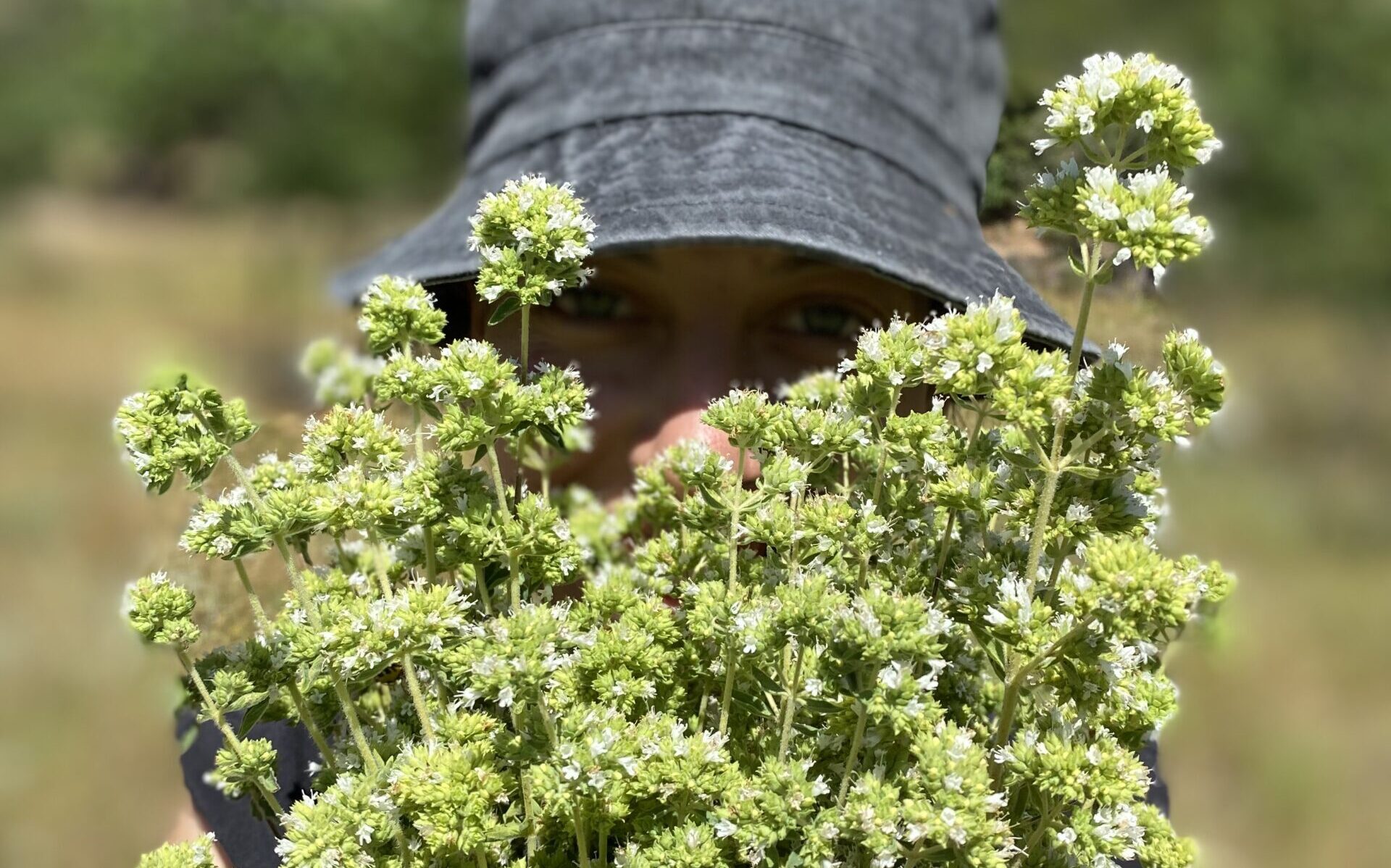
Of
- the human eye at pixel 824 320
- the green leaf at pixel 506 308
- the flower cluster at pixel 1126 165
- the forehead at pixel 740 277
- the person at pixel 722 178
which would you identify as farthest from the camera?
the human eye at pixel 824 320

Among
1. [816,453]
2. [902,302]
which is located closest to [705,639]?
[816,453]

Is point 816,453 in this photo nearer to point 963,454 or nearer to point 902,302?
point 963,454

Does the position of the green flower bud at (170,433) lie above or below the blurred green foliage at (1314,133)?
below

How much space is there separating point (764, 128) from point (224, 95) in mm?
22102

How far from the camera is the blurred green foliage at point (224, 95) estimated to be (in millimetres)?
18312

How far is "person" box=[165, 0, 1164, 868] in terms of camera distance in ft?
4.58

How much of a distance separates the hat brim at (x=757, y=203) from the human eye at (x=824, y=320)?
7.9 inches

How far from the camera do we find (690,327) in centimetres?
158

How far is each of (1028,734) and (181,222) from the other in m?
19.6

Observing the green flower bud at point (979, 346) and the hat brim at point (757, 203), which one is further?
the hat brim at point (757, 203)

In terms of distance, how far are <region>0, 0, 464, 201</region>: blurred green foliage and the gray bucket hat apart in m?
16.1

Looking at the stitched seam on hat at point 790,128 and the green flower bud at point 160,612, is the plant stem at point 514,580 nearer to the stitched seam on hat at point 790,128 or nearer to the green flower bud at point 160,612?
the green flower bud at point 160,612

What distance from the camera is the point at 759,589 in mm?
791

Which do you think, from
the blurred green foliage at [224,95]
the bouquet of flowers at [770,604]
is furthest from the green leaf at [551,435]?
the blurred green foliage at [224,95]
